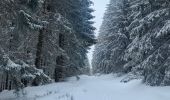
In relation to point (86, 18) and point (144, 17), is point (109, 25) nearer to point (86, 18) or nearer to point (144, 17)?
point (86, 18)

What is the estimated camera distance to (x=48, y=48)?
76.5 feet

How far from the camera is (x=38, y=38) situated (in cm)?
2145

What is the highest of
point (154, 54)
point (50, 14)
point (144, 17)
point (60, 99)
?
point (50, 14)

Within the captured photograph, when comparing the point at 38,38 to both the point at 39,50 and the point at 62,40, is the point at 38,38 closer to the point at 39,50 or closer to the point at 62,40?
the point at 39,50

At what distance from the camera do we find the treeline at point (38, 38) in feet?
39.4

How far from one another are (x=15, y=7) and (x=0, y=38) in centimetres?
272

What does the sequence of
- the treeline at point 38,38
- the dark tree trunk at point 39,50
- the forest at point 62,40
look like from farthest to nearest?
the dark tree trunk at point 39,50
the forest at point 62,40
the treeline at point 38,38

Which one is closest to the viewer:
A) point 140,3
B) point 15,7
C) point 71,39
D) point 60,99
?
point 60,99

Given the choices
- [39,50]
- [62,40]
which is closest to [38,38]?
[39,50]

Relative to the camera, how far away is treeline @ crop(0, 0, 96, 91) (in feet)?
39.4

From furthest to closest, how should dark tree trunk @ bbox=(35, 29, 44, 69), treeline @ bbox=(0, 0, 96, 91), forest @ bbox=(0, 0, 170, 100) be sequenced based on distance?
dark tree trunk @ bbox=(35, 29, 44, 69) → forest @ bbox=(0, 0, 170, 100) → treeline @ bbox=(0, 0, 96, 91)

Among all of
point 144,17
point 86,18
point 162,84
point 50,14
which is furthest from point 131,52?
point 86,18

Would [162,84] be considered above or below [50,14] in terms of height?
below

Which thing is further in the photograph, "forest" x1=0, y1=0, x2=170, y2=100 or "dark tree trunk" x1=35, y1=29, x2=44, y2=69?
"dark tree trunk" x1=35, y1=29, x2=44, y2=69
